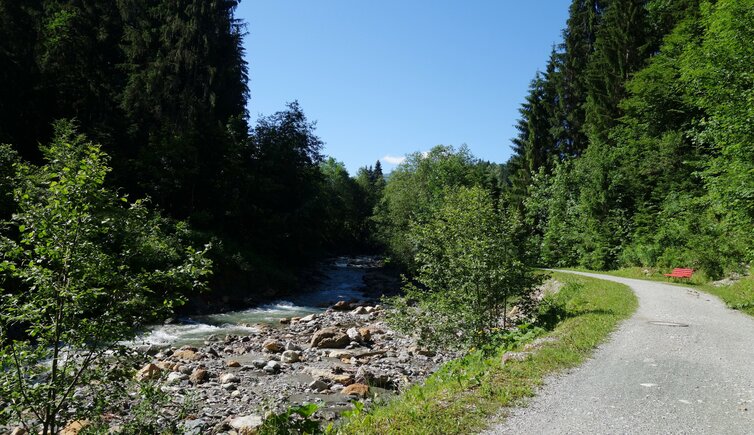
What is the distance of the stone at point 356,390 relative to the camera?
9.86 m

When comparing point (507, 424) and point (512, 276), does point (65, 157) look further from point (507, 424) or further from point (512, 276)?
point (512, 276)

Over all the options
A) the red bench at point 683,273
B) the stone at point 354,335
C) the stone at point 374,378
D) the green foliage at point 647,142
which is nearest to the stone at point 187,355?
the stone at point 354,335

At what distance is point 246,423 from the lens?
772 cm

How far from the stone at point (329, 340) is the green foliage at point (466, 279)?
4.30m

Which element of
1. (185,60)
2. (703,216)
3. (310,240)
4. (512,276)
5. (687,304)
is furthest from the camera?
(310,240)

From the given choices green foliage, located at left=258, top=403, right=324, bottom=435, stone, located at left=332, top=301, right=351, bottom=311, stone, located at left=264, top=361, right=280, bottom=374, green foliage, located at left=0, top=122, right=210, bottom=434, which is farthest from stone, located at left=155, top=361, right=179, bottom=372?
stone, located at left=332, top=301, right=351, bottom=311

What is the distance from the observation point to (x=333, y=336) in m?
15.4

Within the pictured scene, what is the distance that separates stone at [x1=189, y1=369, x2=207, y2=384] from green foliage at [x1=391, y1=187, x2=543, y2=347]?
5145mm

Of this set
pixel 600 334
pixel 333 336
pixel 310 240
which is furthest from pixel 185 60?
pixel 600 334

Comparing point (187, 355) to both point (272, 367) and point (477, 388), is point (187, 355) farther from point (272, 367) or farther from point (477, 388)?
point (477, 388)

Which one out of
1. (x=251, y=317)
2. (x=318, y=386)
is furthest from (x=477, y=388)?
(x=251, y=317)

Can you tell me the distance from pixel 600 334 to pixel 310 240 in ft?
89.3

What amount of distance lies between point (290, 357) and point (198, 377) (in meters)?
2.87

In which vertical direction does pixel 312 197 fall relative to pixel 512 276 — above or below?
above
